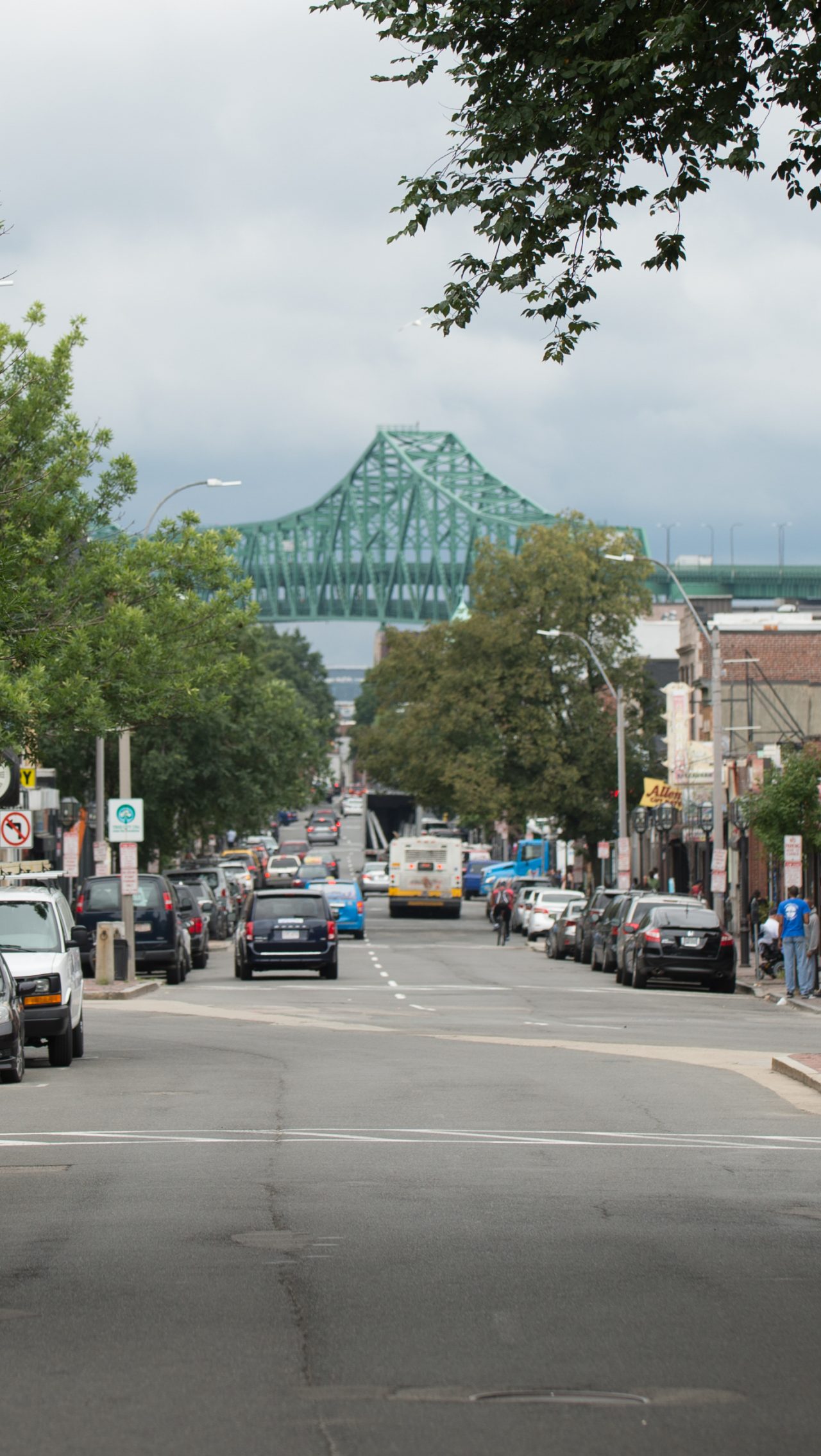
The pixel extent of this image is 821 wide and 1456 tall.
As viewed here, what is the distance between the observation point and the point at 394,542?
174375 millimetres

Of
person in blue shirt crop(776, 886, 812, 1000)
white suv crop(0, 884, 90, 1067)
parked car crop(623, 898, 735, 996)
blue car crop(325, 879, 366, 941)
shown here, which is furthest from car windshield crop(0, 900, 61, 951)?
blue car crop(325, 879, 366, 941)

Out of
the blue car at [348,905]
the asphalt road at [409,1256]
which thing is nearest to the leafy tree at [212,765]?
the blue car at [348,905]

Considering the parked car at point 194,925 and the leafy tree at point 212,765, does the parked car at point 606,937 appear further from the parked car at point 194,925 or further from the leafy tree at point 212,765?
the leafy tree at point 212,765

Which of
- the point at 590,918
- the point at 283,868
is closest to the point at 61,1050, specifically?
the point at 590,918

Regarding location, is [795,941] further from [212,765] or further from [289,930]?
[212,765]

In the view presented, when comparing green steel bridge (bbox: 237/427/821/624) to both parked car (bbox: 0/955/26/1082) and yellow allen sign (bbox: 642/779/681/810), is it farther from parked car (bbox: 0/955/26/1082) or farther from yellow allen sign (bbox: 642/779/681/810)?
parked car (bbox: 0/955/26/1082)

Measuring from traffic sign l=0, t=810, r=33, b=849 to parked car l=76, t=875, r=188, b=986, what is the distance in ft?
17.0

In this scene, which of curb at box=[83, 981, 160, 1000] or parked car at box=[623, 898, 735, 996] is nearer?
curb at box=[83, 981, 160, 1000]

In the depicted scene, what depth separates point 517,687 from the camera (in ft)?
217

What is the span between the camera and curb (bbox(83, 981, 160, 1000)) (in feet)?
99.5

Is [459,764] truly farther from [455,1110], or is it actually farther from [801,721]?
[455,1110]

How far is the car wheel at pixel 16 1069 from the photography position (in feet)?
55.3

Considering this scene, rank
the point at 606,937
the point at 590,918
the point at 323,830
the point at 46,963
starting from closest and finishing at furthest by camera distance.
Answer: the point at 46,963
the point at 606,937
the point at 590,918
the point at 323,830

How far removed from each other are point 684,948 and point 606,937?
5.94m
